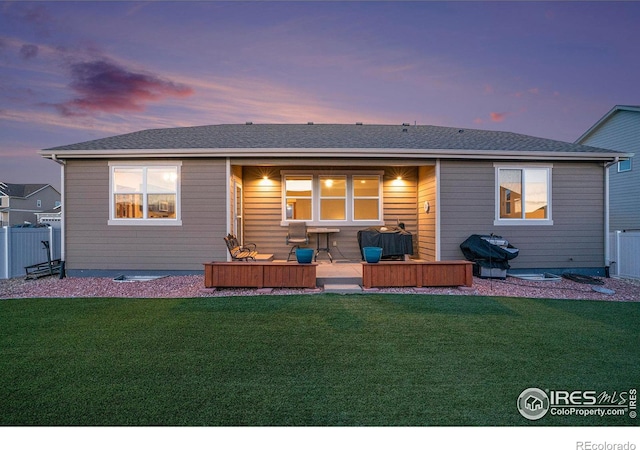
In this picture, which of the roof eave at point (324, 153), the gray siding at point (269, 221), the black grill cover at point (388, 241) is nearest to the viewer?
the roof eave at point (324, 153)

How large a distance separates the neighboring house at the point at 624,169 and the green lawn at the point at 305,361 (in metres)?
11.1

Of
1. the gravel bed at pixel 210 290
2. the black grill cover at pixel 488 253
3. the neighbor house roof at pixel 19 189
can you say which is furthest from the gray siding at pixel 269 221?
the neighbor house roof at pixel 19 189

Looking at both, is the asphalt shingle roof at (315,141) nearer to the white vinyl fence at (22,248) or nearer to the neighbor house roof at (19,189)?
the white vinyl fence at (22,248)

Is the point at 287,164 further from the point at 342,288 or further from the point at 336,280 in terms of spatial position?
the point at 342,288

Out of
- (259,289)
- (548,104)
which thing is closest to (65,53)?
(259,289)

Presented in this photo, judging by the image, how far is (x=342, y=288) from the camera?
251 inches

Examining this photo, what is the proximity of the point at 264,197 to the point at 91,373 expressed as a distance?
271 inches

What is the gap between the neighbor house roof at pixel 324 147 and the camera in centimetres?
771

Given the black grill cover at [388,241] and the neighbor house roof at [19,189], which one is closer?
the black grill cover at [388,241]

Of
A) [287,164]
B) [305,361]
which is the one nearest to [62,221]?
[287,164]

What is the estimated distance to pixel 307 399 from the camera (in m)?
2.41

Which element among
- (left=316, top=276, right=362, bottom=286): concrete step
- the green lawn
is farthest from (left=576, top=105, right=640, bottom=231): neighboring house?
(left=316, top=276, right=362, bottom=286): concrete step

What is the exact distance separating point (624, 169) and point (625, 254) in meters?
7.66

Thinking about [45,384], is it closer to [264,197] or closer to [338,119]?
[264,197]
